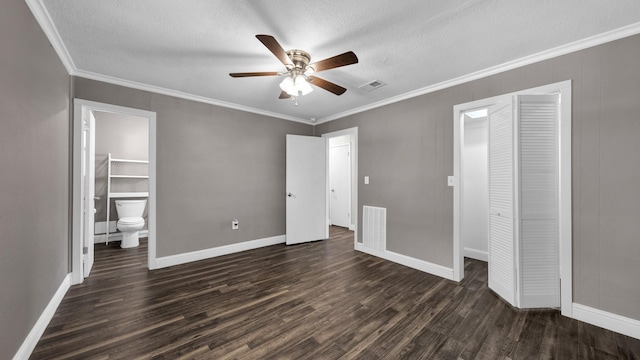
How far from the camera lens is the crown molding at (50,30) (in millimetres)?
1639

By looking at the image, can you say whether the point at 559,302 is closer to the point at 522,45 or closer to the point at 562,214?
the point at 562,214

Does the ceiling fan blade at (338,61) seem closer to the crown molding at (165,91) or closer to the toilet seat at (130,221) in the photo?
the crown molding at (165,91)

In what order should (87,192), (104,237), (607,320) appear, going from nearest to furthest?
(607,320), (87,192), (104,237)

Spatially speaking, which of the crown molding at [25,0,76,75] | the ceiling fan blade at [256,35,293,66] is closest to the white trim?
the ceiling fan blade at [256,35,293,66]

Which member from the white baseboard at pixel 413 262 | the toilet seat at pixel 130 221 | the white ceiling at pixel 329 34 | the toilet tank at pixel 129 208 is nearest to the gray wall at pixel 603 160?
the white ceiling at pixel 329 34

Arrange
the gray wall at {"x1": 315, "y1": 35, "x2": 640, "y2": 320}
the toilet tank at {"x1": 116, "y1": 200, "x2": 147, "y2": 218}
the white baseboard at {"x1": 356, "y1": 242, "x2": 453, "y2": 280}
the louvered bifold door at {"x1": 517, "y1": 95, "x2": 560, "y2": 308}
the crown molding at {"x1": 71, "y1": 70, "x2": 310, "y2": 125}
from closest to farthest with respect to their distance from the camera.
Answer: the gray wall at {"x1": 315, "y1": 35, "x2": 640, "y2": 320}
the louvered bifold door at {"x1": 517, "y1": 95, "x2": 560, "y2": 308}
the crown molding at {"x1": 71, "y1": 70, "x2": 310, "y2": 125}
the white baseboard at {"x1": 356, "y1": 242, "x2": 453, "y2": 280}
the toilet tank at {"x1": 116, "y1": 200, "x2": 147, "y2": 218}

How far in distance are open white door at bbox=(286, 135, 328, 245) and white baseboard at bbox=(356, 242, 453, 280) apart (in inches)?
39.3

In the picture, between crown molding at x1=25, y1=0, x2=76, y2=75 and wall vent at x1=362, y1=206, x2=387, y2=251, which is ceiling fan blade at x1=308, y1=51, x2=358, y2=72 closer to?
crown molding at x1=25, y1=0, x2=76, y2=75

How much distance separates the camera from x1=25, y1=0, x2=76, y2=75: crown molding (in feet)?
5.38

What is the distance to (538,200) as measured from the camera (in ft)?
7.38

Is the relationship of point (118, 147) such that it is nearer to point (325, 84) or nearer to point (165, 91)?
point (165, 91)

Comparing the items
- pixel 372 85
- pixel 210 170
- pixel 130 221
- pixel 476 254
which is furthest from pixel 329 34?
pixel 130 221

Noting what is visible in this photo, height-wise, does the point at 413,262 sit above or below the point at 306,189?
below

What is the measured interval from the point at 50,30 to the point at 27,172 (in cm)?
119
